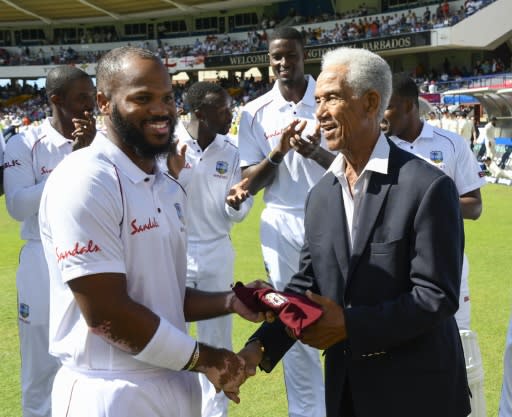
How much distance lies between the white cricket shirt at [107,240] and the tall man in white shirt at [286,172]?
7.03ft

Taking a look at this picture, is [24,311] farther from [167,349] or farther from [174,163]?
[167,349]

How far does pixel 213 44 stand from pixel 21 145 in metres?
54.8

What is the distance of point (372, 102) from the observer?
108 inches

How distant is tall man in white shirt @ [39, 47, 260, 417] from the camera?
91.6 inches

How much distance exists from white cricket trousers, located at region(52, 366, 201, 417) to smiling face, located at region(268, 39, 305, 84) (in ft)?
9.50

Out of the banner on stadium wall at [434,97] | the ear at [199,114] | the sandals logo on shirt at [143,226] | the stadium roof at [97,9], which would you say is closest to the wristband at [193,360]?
the sandals logo on shirt at [143,226]

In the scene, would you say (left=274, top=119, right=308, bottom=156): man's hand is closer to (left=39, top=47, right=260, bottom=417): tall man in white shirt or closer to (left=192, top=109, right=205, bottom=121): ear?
(left=192, top=109, right=205, bottom=121): ear

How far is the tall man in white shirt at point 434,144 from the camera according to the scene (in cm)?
483

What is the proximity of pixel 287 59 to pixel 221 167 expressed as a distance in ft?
3.34

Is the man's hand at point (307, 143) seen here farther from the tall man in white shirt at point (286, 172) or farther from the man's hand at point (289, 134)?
the tall man in white shirt at point (286, 172)

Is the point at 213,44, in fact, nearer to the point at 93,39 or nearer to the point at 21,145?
the point at 93,39

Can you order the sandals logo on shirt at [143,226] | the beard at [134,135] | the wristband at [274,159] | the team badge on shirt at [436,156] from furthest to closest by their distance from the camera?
the team badge on shirt at [436,156], the wristband at [274,159], the beard at [134,135], the sandals logo on shirt at [143,226]

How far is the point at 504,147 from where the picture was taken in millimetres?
19250

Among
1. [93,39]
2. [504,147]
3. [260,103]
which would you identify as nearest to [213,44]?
[93,39]
